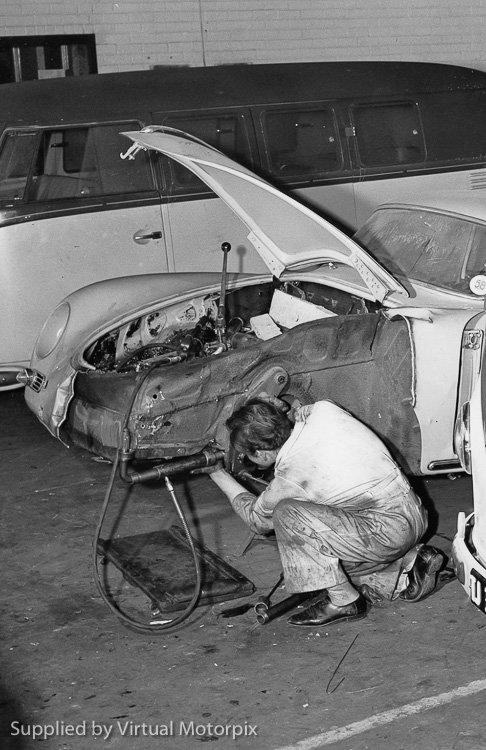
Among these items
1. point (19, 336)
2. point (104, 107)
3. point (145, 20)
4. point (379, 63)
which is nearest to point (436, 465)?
point (19, 336)

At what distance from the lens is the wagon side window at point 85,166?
25.5 feet

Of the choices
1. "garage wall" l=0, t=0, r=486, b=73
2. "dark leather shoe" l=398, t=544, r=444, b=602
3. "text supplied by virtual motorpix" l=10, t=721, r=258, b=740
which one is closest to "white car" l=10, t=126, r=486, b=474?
"dark leather shoe" l=398, t=544, r=444, b=602

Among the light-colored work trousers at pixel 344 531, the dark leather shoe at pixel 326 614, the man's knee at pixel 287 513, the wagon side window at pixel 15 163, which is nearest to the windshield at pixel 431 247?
the light-colored work trousers at pixel 344 531

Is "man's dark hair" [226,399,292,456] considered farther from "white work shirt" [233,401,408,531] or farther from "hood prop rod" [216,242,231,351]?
"hood prop rod" [216,242,231,351]

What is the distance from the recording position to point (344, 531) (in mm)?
4191

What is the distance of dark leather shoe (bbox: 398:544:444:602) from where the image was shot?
4.51 metres

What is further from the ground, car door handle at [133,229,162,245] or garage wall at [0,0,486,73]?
garage wall at [0,0,486,73]

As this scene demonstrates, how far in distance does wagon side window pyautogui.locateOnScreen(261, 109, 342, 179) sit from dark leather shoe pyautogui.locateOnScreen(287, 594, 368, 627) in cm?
499

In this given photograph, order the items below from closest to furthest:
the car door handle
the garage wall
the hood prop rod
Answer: the hood prop rod, the car door handle, the garage wall

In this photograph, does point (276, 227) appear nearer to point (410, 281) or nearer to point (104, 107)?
point (410, 281)

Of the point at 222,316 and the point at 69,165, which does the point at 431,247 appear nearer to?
the point at 222,316

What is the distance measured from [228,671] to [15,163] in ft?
16.0

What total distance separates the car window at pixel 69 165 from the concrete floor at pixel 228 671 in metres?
3.34

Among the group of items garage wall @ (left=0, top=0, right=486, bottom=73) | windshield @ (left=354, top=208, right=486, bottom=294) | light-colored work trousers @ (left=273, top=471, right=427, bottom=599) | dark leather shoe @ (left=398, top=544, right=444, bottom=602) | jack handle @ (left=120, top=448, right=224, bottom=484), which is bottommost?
dark leather shoe @ (left=398, top=544, right=444, bottom=602)
